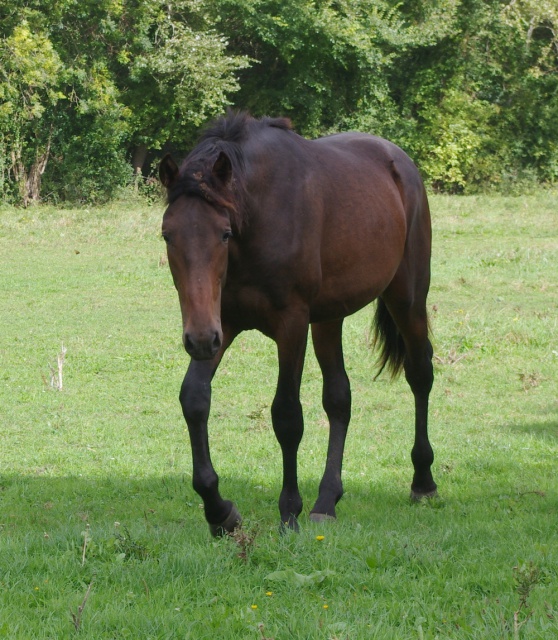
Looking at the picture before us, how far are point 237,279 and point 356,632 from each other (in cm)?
229

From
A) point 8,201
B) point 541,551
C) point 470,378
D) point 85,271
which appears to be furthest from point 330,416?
point 8,201

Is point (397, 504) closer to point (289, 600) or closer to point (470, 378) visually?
point (289, 600)

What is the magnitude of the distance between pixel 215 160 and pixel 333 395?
87.7 inches

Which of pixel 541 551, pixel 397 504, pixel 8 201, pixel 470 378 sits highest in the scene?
pixel 541 551

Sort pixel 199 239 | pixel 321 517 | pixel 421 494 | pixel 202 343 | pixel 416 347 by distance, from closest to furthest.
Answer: pixel 202 343, pixel 199 239, pixel 321 517, pixel 421 494, pixel 416 347

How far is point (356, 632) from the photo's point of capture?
325 centimetres

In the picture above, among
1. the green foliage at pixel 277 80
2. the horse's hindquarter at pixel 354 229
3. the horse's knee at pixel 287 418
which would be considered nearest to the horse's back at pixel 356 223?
the horse's hindquarter at pixel 354 229

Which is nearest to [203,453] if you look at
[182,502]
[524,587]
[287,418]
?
[287,418]

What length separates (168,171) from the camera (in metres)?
4.69

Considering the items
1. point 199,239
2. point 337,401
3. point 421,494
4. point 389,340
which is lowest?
point 421,494

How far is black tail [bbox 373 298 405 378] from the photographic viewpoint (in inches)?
285

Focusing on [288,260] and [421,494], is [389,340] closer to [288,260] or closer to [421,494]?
[421,494]

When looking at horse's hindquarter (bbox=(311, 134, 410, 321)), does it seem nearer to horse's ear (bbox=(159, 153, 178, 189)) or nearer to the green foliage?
horse's ear (bbox=(159, 153, 178, 189))

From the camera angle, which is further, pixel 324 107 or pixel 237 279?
pixel 324 107
